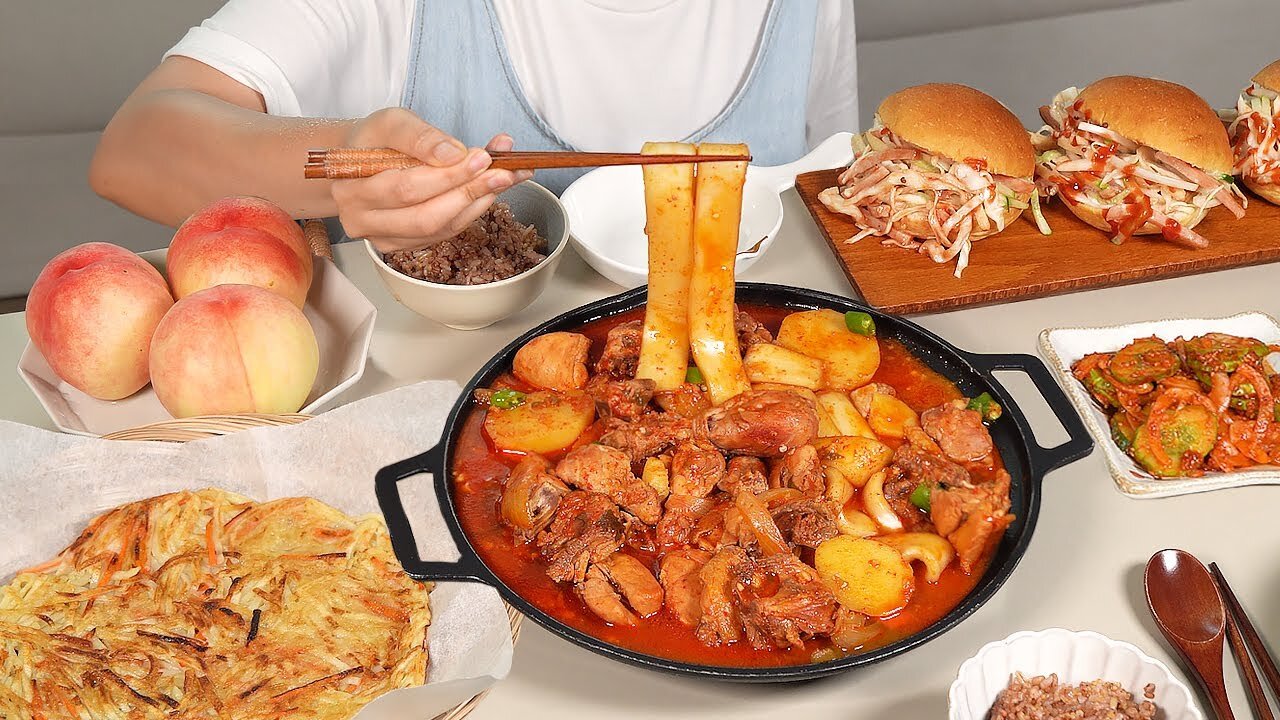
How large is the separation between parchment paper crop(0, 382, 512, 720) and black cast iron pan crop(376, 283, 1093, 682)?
150 millimetres

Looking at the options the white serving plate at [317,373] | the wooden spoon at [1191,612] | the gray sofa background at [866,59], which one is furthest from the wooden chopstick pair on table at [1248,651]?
the gray sofa background at [866,59]

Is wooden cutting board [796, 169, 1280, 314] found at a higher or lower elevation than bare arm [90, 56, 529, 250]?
lower

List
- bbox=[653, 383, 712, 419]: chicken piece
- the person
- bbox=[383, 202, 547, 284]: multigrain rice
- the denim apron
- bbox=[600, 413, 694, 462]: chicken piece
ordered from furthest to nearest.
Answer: the denim apron → the person → bbox=[383, 202, 547, 284]: multigrain rice → bbox=[653, 383, 712, 419]: chicken piece → bbox=[600, 413, 694, 462]: chicken piece

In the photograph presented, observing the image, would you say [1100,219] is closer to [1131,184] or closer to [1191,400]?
[1131,184]

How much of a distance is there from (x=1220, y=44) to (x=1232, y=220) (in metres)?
3.23

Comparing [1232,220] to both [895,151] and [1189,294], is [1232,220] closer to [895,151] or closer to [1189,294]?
[1189,294]

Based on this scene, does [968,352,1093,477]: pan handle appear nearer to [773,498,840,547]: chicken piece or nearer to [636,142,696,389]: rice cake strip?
[773,498,840,547]: chicken piece

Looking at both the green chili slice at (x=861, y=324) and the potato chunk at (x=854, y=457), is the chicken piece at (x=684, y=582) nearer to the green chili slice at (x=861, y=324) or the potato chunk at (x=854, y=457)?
the potato chunk at (x=854, y=457)

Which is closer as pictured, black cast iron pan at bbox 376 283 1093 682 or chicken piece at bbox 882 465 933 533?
black cast iron pan at bbox 376 283 1093 682

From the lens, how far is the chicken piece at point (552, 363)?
1.78 meters

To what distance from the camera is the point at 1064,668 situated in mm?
1282

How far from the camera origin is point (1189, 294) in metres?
2.27

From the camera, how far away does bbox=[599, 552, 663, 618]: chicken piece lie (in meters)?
1.44

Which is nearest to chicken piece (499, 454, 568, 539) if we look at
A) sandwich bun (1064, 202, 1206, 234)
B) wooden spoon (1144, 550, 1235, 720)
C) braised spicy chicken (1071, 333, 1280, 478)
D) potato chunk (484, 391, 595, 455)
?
potato chunk (484, 391, 595, 455)
